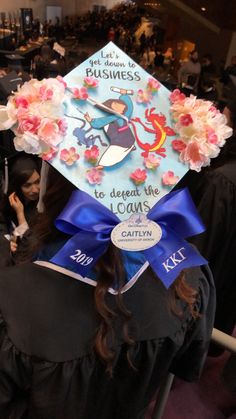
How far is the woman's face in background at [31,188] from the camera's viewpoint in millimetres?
2074

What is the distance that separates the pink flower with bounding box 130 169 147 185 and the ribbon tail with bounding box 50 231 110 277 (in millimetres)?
145

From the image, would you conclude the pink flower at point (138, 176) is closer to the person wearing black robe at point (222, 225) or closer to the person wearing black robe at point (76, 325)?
the person wearing black robe at point (76, 325)

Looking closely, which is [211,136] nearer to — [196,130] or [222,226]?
[196,130]

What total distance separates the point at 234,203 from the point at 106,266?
2.87 ft

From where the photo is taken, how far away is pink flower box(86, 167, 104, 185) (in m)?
0.69

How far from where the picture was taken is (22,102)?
67 cm

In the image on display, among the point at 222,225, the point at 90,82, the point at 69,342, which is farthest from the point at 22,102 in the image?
the point at 222,225

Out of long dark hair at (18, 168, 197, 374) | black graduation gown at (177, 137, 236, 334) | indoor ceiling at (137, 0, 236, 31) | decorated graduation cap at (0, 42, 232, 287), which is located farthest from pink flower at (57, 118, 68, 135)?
indoor ceiling at (137, 0, 236, 31)

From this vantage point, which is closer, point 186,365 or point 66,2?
point 186,365

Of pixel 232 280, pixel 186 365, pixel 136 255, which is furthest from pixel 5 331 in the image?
pixel 232 280

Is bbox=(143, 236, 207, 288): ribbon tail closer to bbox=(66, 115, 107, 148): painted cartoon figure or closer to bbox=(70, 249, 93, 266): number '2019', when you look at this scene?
bbox=(70, 249, 93, 266): number '2019'

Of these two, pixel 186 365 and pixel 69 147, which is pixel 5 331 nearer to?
pixel 69 147

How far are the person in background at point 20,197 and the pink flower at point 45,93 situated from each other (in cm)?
141

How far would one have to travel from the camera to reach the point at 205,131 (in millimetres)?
758
